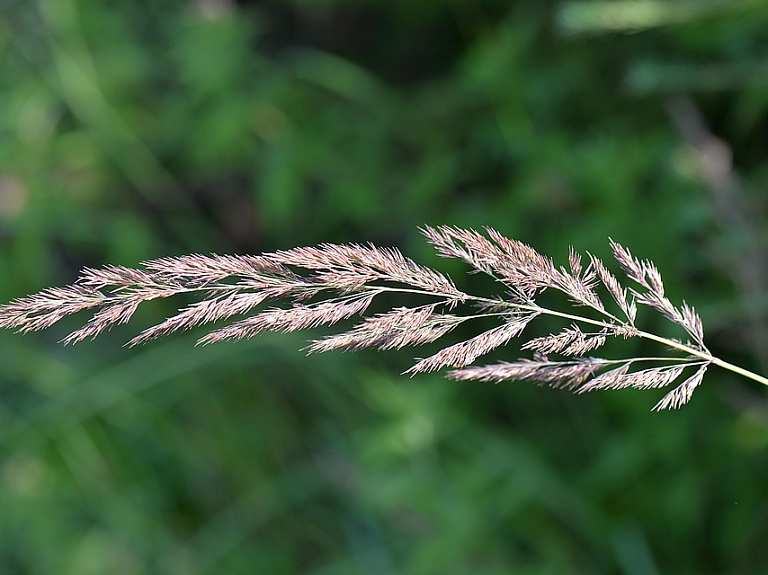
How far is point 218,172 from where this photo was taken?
3.22 m

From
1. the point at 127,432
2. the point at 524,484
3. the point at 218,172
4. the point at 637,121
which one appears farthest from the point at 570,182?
the point at 127,432

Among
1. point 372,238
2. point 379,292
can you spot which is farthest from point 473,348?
point 372,238

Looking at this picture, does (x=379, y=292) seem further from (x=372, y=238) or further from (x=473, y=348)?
(x=372, y=238)

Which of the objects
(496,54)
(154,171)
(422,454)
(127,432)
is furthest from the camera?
(154,171)

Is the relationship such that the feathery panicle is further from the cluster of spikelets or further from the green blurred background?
the green blurred background

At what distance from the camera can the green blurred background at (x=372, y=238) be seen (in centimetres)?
225

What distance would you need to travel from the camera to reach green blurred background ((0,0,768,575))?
2246 mm

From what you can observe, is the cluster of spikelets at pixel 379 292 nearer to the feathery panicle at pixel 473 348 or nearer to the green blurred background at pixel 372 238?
the feathery panicle at pixel 473 348

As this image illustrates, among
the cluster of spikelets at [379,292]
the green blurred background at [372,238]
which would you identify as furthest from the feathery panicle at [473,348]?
the green blurred background at [372,238]

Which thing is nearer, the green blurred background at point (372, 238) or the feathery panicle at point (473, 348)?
the feathery panicle at point (473, 348)

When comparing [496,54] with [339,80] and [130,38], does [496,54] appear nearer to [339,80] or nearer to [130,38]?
[339,80]

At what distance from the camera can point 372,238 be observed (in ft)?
9.93

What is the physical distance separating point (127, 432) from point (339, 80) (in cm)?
149

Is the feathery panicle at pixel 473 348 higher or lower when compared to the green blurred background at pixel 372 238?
lower
